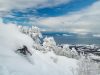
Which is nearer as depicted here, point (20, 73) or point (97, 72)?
point (97, 72)

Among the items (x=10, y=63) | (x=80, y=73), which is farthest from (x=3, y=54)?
(x=80, y=73)

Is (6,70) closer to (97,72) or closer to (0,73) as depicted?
(0,73)

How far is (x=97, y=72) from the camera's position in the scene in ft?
502

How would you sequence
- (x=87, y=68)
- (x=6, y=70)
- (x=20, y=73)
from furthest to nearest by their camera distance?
(x=20, y=73) < (x=6, y=70) < (x=87, y=68)

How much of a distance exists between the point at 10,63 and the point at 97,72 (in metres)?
66.6

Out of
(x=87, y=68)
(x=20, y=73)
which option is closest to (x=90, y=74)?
(x=87, y=68)

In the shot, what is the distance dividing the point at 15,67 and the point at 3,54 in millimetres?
12463

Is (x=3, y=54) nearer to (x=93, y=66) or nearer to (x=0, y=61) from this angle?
(x=0, y=61)

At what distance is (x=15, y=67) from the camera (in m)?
195

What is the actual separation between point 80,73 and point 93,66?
25.3 feet

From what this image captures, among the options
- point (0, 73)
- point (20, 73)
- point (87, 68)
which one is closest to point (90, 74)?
point (87, 68)

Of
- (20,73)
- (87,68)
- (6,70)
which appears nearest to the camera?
(87,68)

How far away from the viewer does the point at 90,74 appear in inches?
5822

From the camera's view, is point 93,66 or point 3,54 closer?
point 93,66
